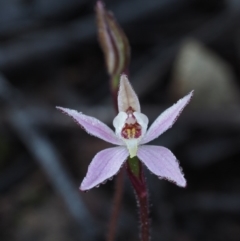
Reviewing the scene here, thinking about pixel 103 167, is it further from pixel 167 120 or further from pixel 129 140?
pixel 167 120

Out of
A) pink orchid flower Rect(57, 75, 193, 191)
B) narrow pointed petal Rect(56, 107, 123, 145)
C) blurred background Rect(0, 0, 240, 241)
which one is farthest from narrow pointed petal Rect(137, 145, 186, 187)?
blurred background Rect(0, 0, 240, 241)

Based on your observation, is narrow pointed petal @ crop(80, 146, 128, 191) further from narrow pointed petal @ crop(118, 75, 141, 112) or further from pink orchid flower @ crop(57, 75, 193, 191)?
narrow pointed petal @ crop(118, 75, 141, 112)

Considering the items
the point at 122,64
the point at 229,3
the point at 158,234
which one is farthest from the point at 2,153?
the point at 229,3

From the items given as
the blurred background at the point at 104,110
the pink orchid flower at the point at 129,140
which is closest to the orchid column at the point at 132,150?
the pink orchid flower at the point at 129,140

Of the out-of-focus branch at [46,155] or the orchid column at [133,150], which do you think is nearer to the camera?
the orchid column at [133,150]

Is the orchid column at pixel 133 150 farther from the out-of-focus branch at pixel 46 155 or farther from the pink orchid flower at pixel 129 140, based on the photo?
the out-of-focus branch at pixel 46 155

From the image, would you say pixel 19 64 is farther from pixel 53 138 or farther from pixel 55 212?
pixel 55 212
